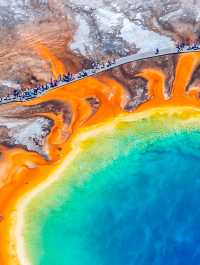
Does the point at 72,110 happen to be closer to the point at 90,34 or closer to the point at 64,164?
the point at 64,164

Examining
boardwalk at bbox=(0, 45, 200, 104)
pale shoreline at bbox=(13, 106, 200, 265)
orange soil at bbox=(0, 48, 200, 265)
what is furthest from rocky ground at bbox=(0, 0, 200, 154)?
pale shoreline at bbox=(13, 106, 200, 265)

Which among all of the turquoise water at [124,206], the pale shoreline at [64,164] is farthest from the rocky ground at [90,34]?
the turquoise water at [124,206]

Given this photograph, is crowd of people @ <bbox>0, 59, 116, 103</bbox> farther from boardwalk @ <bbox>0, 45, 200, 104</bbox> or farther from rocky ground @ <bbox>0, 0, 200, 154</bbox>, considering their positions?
rocky ground @ <bbox>0, 0, 200, 154</bbox>

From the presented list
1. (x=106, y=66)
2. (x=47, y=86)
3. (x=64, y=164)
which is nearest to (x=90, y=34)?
(x=106, y=66)

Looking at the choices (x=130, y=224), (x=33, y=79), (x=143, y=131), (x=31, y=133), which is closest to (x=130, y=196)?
(x=130, y=224)

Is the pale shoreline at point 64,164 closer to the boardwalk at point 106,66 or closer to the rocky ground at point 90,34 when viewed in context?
the rocky ground at point 90,34
